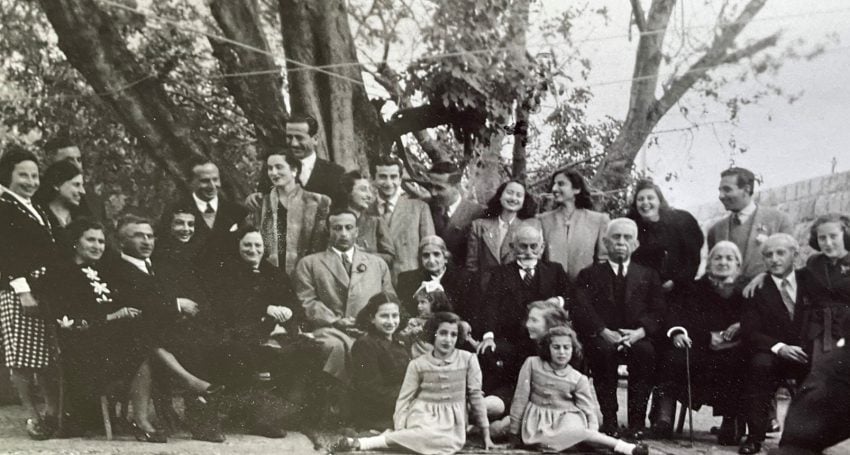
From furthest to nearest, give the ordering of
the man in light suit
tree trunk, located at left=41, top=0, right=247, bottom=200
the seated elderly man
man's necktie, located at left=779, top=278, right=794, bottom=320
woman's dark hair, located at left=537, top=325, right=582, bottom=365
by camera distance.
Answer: tree trunk, located at left=41, top=0, right=247, bottom=200 → the man in light suit → the seated elderly man → woman's dark hair, located at left=537, top=325, right=582, bottom=365 → man's necktie, located at left=779, top=278, right=794, bottom=320

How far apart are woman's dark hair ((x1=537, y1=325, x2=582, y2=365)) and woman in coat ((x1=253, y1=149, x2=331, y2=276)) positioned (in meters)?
1.46

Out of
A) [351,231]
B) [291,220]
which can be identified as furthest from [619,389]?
[291,220]

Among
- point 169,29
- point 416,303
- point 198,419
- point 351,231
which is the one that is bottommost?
point 198,419

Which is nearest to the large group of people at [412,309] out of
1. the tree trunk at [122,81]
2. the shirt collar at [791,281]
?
the shirt collar at [791,281]

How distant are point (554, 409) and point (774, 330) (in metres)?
1.32

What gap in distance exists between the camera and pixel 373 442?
5449 millimetres

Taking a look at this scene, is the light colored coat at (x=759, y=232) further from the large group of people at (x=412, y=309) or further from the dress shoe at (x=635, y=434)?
the dress shoe at (x=635, y=434)

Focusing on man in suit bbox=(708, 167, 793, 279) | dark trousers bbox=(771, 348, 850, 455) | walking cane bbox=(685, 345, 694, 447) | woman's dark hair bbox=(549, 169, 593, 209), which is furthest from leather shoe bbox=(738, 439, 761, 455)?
woman's dark hair bbox=(549, 169, 593, 209)

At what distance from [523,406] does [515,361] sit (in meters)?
0.27

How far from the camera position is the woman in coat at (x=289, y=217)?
580 cm

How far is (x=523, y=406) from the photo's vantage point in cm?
551

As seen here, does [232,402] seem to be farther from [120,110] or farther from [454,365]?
[120,110]

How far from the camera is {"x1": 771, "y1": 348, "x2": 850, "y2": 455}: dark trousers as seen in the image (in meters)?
5.30

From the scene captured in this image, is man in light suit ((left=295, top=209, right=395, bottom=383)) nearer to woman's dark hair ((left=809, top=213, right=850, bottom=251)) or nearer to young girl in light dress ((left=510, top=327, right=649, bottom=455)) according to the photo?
young girl in light dress ((left=510, top=327, right=649, bottom=455))
